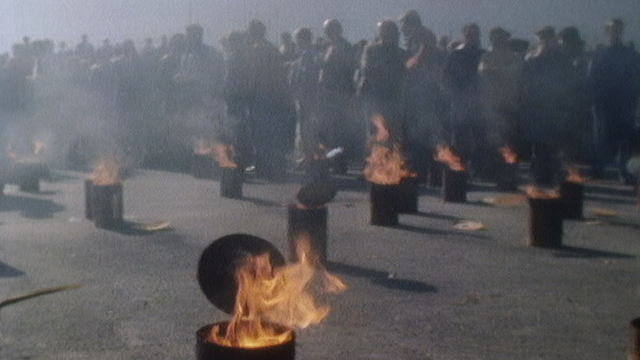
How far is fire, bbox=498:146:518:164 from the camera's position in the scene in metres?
14.0

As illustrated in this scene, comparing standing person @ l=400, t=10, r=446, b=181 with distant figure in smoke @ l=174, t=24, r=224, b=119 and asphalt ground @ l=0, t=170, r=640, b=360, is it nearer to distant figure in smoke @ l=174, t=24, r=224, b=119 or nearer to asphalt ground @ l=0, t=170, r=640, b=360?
asphalt ground @ l=0, t=170, r=640, b=360

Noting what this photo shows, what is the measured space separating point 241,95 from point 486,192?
488 centimetres

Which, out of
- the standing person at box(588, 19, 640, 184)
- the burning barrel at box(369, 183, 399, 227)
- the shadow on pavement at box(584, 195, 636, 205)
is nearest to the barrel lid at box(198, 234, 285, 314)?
the burning barrel at box(369, 183, 399, 227)

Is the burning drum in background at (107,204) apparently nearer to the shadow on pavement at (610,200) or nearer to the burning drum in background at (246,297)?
the burning drum in background at (246,297)

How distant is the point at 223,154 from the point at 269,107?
4.79ft

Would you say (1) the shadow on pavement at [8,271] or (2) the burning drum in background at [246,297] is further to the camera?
(1) the shadow on pavement at [8,271]

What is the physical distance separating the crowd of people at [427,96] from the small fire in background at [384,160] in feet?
0.45

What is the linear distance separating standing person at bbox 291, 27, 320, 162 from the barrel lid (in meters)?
10.7

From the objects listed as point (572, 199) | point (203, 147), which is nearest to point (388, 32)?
point (572, 199)

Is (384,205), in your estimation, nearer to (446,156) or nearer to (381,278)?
(381,278)

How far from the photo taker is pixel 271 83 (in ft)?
53.0

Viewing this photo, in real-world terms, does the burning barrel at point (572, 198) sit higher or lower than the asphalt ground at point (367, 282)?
higher

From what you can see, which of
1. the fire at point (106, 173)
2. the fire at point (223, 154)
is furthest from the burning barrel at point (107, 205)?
the fire at point (223, 154)

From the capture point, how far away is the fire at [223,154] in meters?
15.2
